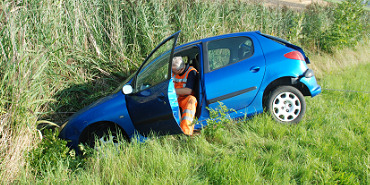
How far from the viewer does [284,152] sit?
10.0 ft

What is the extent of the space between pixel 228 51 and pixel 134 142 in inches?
79.4

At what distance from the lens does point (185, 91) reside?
150 inches

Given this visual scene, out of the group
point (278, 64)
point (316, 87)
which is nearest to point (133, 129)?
point (278, 64)

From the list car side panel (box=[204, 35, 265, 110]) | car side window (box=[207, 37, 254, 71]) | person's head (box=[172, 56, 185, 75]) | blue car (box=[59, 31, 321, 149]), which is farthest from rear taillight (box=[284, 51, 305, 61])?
person's head (box=[172, 56, 185, 75])

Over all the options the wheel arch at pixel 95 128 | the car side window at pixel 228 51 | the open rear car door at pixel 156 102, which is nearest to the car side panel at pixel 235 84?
the car side window at pixel 228 51

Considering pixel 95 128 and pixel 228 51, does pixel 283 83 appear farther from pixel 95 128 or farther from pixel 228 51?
pixel 95 128

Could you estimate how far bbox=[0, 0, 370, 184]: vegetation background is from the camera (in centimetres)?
269

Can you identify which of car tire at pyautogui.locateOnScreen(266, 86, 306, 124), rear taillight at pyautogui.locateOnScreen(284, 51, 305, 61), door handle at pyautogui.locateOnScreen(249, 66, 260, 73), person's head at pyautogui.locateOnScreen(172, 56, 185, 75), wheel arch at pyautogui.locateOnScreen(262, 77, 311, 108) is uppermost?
person's head at pyautogui.locateOnScreen(172, 56, 185, 75)

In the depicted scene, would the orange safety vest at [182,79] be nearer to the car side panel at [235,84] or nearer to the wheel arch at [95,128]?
the car side panel at [235,84]

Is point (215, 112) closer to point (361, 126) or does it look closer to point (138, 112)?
point (138, 112)

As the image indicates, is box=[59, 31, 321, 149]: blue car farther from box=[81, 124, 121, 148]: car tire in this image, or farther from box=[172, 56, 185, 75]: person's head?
box=[172, 56, 185, 75]: person's head

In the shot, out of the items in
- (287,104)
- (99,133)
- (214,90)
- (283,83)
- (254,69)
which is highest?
(254,69)

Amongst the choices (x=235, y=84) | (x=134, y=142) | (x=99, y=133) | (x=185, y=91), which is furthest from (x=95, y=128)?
(x=235, y=84)

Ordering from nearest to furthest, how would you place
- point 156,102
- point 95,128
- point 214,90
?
point 156,102
point 95,128
point 214,90
